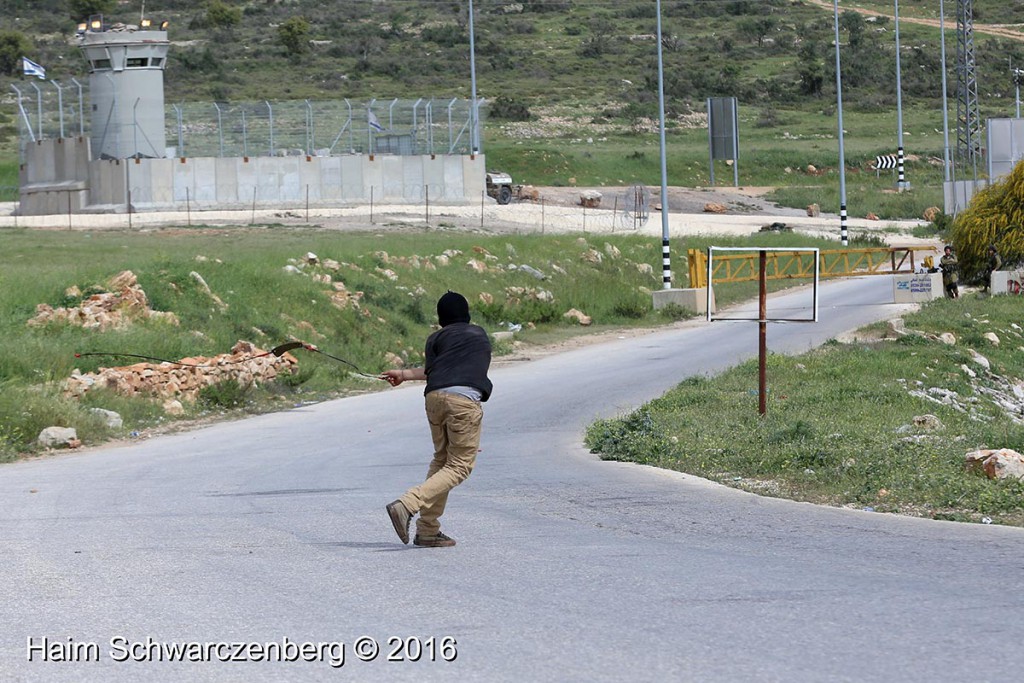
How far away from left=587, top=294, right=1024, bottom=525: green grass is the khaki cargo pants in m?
3.65

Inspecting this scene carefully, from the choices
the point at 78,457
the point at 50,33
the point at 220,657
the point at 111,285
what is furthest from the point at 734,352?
the point at 50,33

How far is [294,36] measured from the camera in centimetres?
12181

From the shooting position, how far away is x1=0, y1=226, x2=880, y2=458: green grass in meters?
22.5

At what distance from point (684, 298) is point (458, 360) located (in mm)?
29441

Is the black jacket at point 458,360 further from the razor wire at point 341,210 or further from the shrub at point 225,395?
the razor wire at point 341,210

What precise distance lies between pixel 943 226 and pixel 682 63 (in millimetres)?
65394

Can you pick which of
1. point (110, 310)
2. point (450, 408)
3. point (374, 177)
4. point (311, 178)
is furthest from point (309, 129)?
point (450, 408)

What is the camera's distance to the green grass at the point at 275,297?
22.5 metres

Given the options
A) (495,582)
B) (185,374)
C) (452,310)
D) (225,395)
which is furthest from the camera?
(225,395)

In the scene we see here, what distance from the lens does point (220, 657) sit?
24.5ft

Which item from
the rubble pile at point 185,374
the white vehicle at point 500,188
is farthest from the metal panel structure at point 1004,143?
the rubble pile at point 185,374

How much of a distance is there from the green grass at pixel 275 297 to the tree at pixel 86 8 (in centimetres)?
9450

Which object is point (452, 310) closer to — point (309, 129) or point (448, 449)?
point (448, 449)

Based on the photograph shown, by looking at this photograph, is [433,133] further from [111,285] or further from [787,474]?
[787,474]
